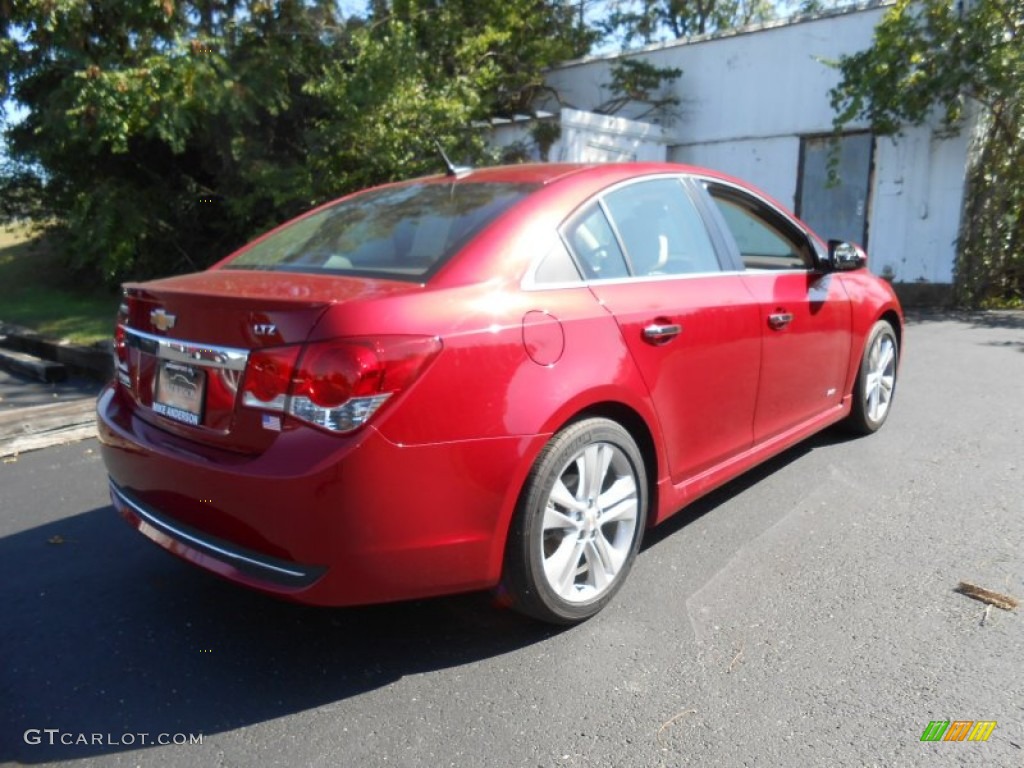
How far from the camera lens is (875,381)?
4957 mm

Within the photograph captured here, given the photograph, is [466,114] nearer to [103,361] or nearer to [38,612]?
[103,361]

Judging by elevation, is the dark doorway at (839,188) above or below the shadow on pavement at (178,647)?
above

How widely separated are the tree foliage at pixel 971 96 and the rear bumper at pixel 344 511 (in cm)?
1037

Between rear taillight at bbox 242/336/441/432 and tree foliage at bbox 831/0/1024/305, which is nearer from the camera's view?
rear taillight at bbox 242/336/441/432

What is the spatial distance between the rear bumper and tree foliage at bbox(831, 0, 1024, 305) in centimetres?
1037

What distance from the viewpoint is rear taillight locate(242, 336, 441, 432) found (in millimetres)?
2252

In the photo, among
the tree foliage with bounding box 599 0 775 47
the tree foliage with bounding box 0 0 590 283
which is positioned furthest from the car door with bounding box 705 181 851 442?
the tree foliage with bounding box 599 0 775 47

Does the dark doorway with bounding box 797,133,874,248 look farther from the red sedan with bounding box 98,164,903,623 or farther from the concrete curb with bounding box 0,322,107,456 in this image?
the concrete curb with bounding box 0,322,107,456

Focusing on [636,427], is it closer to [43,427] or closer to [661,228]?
[661,228]

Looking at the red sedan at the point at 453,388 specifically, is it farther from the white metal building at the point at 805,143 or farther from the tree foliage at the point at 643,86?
the tree foliage at the point at 643,86

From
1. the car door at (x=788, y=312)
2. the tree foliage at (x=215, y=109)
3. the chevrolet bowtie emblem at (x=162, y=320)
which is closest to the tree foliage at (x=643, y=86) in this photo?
the tree foliage at (x=215, y=109)

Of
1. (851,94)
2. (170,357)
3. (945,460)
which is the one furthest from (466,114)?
(170,357)

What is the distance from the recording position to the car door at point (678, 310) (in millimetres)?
3008

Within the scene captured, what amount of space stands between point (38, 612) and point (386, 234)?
1964 mm
